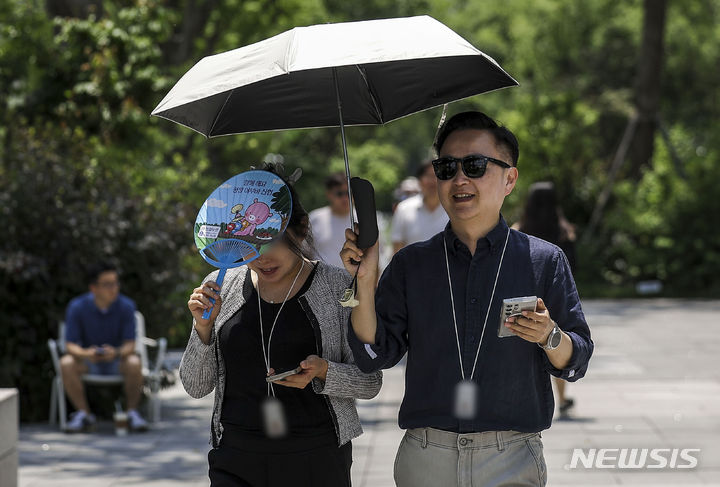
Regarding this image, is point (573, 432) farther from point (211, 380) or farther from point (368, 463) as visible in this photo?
point (211, 380)

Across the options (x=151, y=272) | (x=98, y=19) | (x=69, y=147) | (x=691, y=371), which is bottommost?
(x=691, y=371)

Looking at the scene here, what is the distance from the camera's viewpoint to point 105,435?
9102 mm

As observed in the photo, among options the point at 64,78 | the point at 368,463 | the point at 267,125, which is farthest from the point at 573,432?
the point at 64,78

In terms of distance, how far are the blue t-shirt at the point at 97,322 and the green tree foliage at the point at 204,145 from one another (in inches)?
17.1

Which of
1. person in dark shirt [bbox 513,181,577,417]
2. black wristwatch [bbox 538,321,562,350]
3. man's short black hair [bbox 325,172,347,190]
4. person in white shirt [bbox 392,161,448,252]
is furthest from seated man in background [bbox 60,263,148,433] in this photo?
black wristwatch [bbox 538,321,562,350]

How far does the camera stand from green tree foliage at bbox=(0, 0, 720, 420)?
9617 mm

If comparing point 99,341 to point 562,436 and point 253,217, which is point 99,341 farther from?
point 253,217

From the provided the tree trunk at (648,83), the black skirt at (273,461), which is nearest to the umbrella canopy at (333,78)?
the black skirt at (273,461)

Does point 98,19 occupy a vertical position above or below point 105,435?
above

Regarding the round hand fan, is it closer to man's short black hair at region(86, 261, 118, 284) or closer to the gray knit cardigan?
the gray knit cardigan

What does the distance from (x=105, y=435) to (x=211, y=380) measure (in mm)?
5596

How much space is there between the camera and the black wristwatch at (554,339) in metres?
3.09

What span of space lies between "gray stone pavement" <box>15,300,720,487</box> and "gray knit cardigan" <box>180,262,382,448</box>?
10.5 ft

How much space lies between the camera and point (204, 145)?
20781 millimetres
